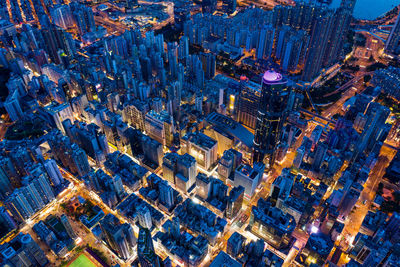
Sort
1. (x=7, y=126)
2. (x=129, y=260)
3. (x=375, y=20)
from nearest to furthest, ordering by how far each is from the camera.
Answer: (x=129, y=260) → (x=7, y=126) → (x=375, y=20)

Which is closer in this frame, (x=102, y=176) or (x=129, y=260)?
(x=129, y=260)

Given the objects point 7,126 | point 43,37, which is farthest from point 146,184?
point 43,37

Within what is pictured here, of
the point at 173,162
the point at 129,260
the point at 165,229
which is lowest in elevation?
the point at 129,260

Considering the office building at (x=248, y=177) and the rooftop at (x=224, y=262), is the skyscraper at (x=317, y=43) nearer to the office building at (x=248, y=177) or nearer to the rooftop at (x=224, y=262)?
the office building at (x=248, y=177)

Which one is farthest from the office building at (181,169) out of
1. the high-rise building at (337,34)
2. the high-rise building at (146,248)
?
the high-rise building at (337,34)

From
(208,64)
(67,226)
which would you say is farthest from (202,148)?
(208,64)

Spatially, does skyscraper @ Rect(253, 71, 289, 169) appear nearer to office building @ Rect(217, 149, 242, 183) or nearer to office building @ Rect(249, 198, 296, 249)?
office building @ Rect(217, 149, 242, 183)

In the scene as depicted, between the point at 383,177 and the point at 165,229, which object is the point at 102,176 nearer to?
the point at 165,229
